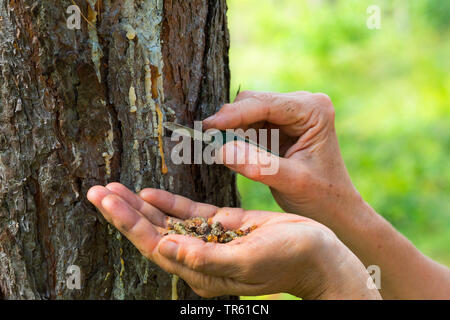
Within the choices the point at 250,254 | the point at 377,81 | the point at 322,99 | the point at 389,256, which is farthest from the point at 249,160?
the point at 377,81

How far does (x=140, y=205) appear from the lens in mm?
1413

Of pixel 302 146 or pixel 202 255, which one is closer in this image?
pixel 202 255

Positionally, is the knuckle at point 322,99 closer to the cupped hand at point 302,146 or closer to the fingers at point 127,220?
the cupped hand at point 302,146

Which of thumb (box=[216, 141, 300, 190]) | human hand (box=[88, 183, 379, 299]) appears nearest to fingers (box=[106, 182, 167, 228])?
human hand (box=[88, 183, 379, 299])

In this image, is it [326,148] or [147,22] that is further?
[326,148]

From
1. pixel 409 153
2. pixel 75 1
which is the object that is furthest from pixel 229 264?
pixel 409 153

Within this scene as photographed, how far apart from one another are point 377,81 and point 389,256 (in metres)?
4.46

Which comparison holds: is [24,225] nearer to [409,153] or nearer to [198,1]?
[198,1]

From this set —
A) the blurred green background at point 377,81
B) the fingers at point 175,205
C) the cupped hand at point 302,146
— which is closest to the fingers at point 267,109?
the cupped hand at point 302,146

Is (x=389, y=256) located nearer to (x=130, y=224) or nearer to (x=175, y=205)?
(x=175, y=205)

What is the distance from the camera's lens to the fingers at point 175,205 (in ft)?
4.73

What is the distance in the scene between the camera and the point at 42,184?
144cm

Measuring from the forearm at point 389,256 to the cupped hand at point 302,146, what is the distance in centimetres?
6
